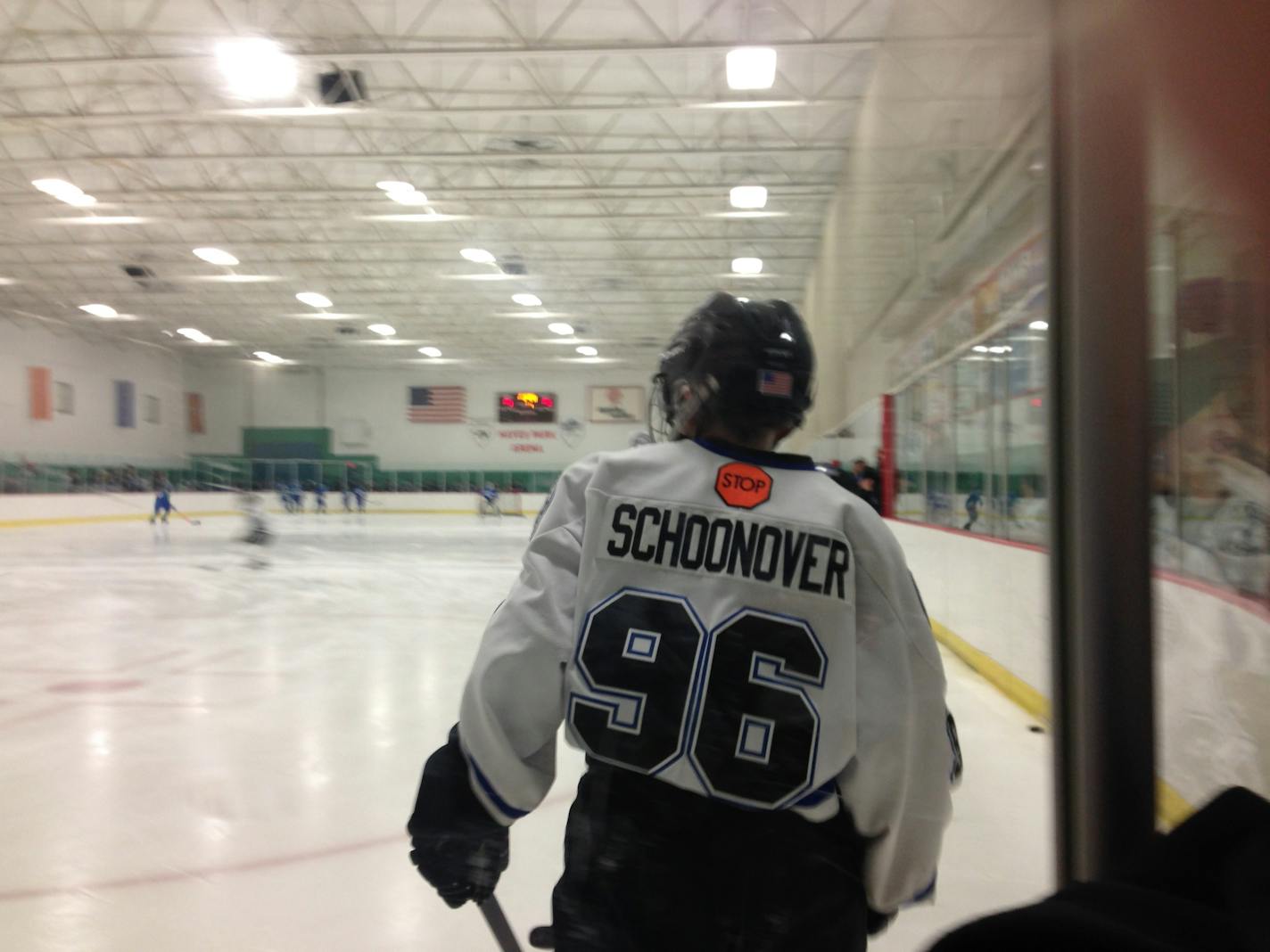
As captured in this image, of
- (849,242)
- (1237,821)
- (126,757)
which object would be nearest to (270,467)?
(849,242)

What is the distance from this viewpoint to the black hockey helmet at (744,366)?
2.89 feet

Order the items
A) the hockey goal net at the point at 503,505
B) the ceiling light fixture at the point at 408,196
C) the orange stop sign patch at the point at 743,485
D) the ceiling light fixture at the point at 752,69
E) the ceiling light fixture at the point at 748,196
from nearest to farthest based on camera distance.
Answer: the orange stop sign patch at the point at 743,485
the ceiling light fixture at the point at 752,69
the ceiling light fixture at the point at 748,196
the ceiling light fixture at the point at 408,196
the hockey goal net at the point at 503,505

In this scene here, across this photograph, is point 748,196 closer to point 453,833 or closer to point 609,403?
point 609,403

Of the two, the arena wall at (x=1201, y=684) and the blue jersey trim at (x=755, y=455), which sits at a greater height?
the blue jersey trim at (x=755, y=455)

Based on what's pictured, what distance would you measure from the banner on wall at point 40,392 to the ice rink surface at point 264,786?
17032 mm

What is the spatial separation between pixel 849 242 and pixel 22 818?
6.51 meters

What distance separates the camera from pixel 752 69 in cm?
798

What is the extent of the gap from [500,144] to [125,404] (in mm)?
18655

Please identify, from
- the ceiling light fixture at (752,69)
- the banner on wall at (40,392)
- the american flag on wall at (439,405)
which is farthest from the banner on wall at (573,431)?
the ceiling light fixture at (752,69)

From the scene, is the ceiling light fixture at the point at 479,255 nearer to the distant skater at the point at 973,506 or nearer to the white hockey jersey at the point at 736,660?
the distant skater at the point at 973,506

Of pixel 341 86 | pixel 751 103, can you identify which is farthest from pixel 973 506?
pixel 341 86

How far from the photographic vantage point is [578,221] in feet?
45.5

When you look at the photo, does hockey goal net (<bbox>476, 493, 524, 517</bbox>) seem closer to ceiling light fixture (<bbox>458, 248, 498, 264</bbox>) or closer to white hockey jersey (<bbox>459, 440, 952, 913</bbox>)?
ceiling light fixture (<bbox>458, 248, 498, 264</bbox>)

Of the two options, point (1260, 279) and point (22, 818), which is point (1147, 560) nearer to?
point (1260, 279)
